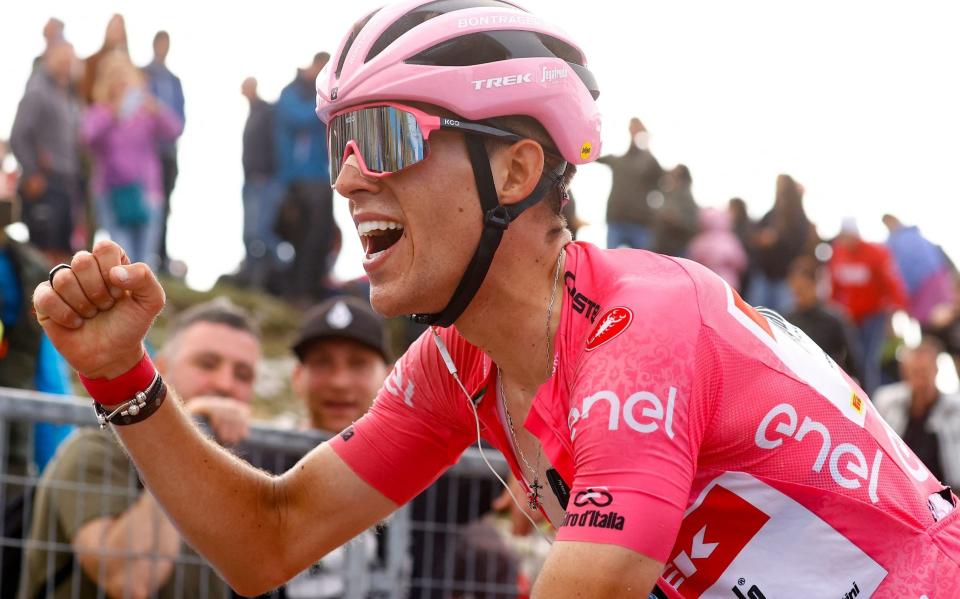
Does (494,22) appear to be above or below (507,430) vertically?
above

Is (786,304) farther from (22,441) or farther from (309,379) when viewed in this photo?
(22,441)

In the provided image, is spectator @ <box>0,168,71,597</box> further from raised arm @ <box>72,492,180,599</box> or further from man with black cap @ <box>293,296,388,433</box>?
raised arm @ <box>72,492,180,599</box>

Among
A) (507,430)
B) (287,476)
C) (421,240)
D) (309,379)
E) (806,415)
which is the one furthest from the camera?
(309,379)

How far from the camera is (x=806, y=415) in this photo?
2980mm

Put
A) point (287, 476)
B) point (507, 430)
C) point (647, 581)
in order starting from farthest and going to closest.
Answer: point (287, 476)
point (507, 430)
point (647, 581)

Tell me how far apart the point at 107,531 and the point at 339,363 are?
5.66 feet

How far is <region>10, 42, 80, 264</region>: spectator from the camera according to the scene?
11.5 metres

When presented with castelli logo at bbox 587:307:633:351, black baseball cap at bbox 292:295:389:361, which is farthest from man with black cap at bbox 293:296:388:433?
castelli logo at bbox 587:307:633:351

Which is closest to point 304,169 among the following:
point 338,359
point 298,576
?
point 338,359

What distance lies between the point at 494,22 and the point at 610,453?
1243 mm

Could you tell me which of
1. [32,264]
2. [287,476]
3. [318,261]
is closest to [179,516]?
[287,476]

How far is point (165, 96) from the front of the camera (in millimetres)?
13055

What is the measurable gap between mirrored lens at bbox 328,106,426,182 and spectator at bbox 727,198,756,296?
12433mm

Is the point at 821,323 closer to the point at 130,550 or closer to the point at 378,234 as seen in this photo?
the point at 130,550
